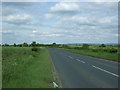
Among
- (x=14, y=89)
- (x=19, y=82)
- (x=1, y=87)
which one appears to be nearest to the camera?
(x=14, y=89)

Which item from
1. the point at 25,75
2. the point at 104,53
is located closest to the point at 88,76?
the point at 25,75

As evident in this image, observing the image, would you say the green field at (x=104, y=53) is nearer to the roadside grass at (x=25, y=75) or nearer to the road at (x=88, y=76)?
the road at (x=88, y=76)

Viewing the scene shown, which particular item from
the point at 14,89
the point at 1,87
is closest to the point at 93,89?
the point at 14,89

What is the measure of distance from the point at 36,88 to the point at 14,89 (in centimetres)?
99

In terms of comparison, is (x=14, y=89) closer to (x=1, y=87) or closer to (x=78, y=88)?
(x=1, y=87)

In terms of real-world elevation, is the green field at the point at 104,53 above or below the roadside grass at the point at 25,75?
below

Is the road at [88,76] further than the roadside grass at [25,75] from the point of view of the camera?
Yes

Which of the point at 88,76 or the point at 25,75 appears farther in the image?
the point at 88,76

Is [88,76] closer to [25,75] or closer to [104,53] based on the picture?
[25,75]

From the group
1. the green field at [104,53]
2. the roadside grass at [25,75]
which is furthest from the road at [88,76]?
the green field at [104,53]

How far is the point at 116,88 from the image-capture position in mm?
8602

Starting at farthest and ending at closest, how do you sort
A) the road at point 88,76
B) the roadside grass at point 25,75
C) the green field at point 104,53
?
the green field at point 104,53, the road at point 88,76, the roadside grass at point 25,75

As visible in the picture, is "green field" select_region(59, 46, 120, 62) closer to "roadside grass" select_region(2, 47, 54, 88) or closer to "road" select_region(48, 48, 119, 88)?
"road" select_region(48, 48, 119, 88)

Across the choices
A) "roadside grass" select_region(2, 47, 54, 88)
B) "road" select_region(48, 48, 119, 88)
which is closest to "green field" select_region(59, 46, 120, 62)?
"road" select_region(48, 48, 119, 88)
